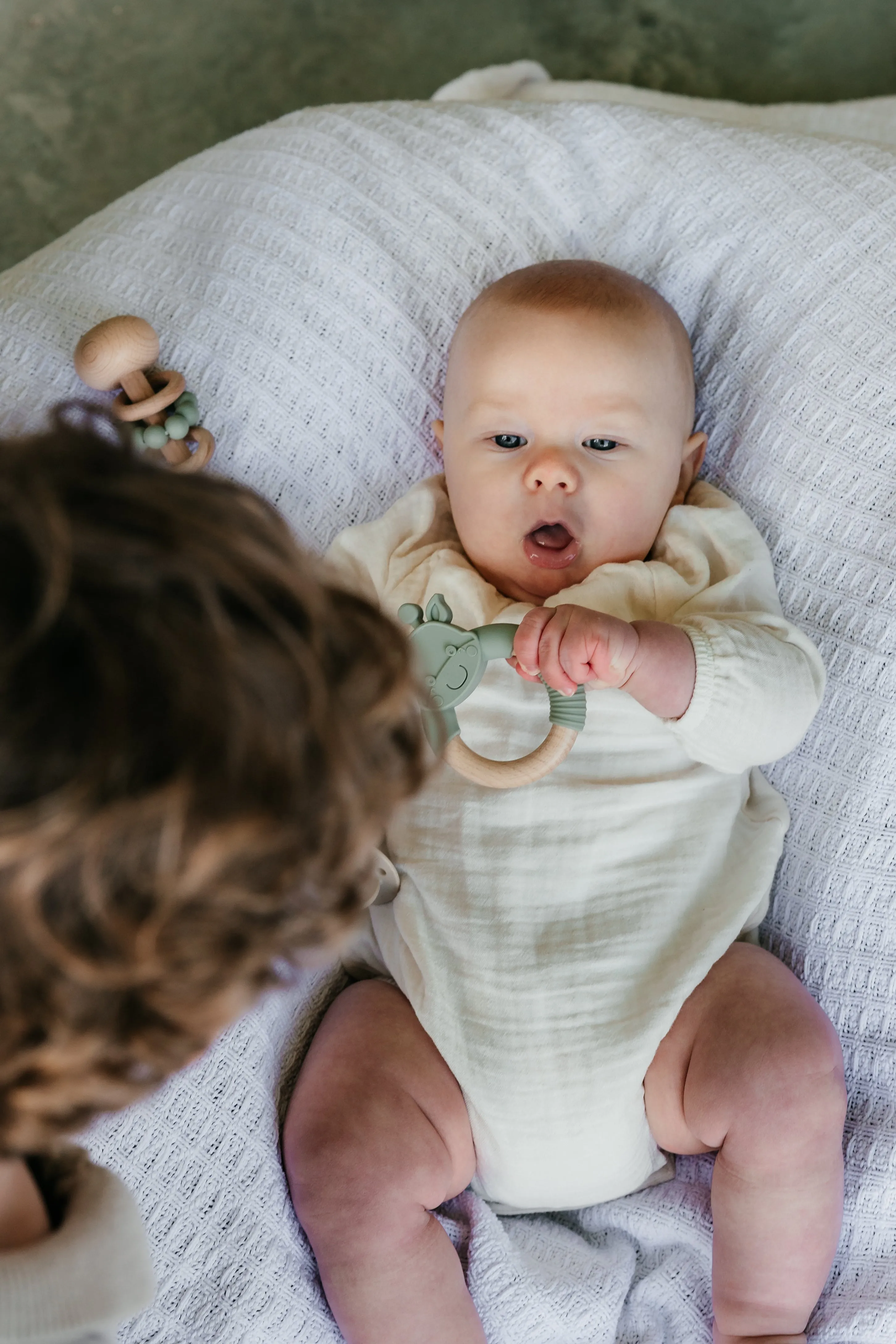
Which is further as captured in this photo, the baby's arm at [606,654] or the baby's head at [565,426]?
the baby's head at [565,426]

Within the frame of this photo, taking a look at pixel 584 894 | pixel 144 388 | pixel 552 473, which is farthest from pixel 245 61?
pixel 584 894

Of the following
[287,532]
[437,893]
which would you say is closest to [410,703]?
[287,532]

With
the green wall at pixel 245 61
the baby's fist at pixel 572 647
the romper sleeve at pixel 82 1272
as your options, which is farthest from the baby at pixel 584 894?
the green wall at pixel 245 61

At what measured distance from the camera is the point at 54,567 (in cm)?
47

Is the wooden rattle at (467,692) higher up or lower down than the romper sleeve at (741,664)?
higher up

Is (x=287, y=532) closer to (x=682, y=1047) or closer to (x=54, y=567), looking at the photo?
(x=54, y=567)

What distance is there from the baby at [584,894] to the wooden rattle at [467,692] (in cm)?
2

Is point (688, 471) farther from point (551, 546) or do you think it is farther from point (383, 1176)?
point (383, 1176)

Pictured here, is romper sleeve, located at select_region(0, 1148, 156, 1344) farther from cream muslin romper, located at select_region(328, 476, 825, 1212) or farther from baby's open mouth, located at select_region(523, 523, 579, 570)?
baby's open mouth, located at select_region(523, 523, 579, 570)

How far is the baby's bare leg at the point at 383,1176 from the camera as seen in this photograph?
0.88 meters

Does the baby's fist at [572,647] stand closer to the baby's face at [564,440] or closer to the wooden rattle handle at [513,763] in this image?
the wooden rattle handle at [513,763]

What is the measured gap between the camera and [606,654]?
84 cm

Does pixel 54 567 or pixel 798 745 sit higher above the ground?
pixel 54 567

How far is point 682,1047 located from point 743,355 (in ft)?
2.09
